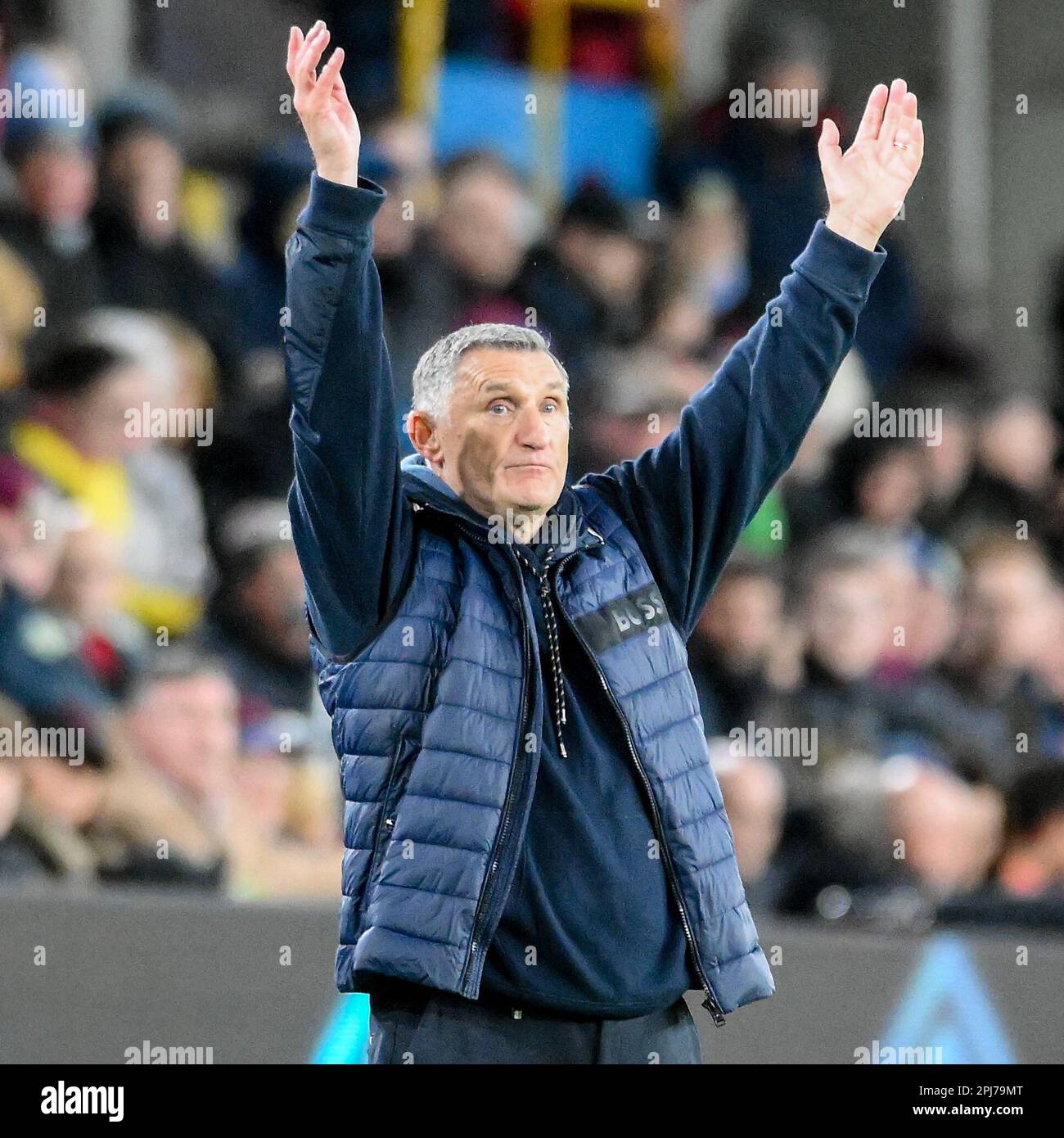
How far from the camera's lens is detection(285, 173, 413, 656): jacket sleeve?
1.93m

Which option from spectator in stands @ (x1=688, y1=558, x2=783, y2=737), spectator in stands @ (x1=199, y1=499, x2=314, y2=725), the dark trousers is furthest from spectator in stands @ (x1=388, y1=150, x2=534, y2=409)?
the dark trousers

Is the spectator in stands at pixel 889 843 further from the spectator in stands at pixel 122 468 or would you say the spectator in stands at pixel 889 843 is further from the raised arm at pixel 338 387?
the raised arm at pixel 338 387

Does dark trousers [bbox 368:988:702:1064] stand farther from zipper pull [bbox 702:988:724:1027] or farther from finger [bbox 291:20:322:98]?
finger [bbox 291:20:322:98]

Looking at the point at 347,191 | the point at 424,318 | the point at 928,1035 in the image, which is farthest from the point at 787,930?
the point at 347,191

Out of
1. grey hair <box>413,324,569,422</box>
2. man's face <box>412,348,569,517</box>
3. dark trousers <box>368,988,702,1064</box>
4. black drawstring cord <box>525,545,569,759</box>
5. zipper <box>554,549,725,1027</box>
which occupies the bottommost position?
dark trousers <box>368,988,702,1064</box>

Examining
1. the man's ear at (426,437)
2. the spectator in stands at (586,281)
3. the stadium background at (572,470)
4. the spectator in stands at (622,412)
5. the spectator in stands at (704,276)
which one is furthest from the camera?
the spectator in stands at (704,276)

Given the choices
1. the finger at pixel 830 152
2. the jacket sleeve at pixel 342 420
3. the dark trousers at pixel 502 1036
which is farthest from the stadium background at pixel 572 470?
the finger at pixel 830 152

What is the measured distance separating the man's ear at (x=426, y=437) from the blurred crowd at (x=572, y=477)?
61.3 inches

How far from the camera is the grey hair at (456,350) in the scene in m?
2.14

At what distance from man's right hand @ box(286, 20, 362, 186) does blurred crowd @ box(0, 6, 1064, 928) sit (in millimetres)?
1863

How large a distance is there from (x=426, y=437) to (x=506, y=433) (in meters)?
0.14

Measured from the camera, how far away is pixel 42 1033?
3.29 meters

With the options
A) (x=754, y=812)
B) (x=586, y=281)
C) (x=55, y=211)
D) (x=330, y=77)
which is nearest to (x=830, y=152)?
(x=330, y=77)

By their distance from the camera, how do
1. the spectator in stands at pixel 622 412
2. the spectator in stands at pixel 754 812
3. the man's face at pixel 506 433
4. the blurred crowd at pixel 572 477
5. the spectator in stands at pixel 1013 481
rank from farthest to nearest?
the spectator in stands at pixel 1013 481 → the spectator in stands at pixel 622 412 → the spectator in stands at pixel 754 812 → the blurred crowd at pixel 572 477 → the man's face at pixel 506 433
